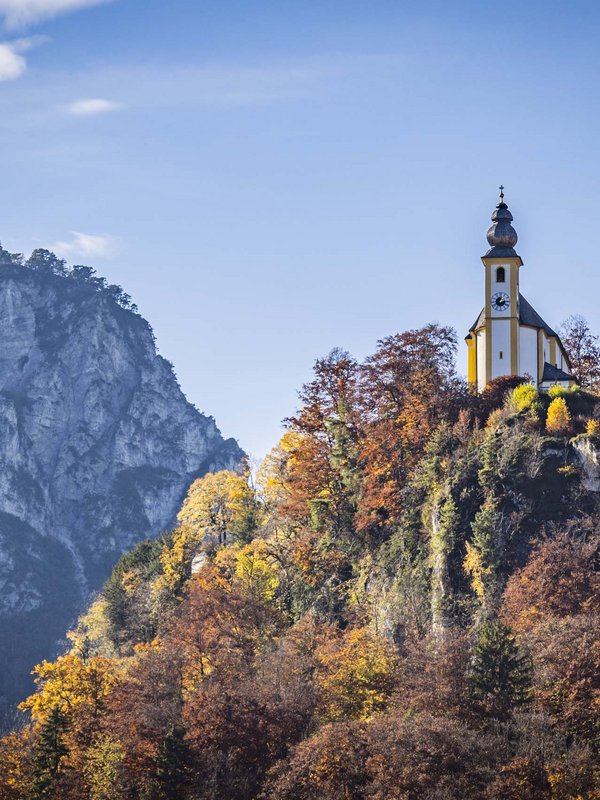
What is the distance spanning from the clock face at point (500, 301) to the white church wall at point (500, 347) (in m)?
0.84

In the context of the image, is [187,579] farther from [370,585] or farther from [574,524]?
[574,524]

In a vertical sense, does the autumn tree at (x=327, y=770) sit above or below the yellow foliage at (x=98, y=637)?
below

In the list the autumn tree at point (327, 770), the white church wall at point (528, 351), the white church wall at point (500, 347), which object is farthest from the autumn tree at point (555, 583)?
the white church wall at point (528, 351)

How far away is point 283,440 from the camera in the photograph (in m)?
85.9

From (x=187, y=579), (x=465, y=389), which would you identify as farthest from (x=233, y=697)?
(x=187, y=579)

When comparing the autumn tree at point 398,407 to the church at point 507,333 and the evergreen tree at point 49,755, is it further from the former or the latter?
the evergreen tree at point 49,755

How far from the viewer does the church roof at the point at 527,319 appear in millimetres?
82562

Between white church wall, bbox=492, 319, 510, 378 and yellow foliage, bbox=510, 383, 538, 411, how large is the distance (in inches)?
171

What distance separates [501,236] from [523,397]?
12946mm

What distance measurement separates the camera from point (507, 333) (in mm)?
81750

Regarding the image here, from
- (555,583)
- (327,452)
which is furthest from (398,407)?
(555,583)

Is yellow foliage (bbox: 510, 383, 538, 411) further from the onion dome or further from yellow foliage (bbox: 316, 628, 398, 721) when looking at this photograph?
yellow foliage (bbox: 316, 628, 398, 721)

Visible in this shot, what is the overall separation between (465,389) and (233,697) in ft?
84.6

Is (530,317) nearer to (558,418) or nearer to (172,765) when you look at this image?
(558,418)
